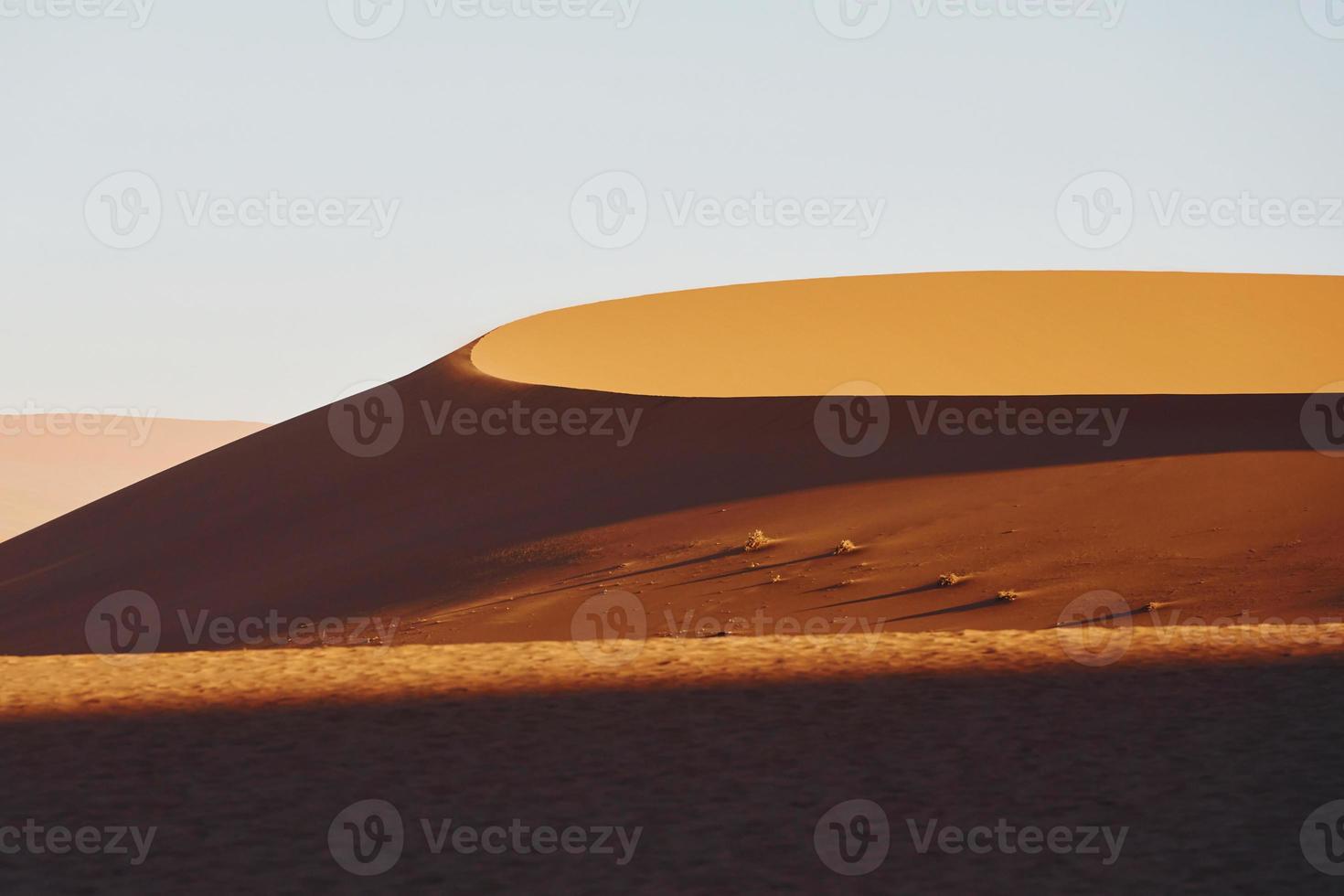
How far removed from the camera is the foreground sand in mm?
6695

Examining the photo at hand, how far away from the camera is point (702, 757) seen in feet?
27.2

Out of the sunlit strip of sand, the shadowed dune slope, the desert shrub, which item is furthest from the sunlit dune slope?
the sunlit strip of sand

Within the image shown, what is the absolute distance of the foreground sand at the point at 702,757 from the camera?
6695mm

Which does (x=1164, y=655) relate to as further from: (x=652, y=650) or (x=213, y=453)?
(x=213, y=453)

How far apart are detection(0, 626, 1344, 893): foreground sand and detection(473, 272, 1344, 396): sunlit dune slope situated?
26.8 m

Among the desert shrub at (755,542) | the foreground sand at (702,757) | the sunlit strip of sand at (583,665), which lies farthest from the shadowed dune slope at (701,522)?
the foreground sand at (702,757)

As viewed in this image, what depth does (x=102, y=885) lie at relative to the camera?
6.55 meters

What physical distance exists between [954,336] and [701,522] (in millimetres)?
28889

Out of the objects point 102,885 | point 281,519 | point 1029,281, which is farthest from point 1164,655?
point 1029,281

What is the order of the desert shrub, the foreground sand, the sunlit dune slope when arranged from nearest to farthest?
the foreground sand
the desert shrub
the sunlit dune slope

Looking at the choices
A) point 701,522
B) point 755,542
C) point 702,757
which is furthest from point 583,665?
point 701,522

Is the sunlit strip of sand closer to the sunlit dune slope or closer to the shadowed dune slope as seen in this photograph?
the shadowed dune slope

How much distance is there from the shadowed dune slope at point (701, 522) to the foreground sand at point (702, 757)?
6811 millimetres

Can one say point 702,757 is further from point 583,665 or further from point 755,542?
point 755,542
